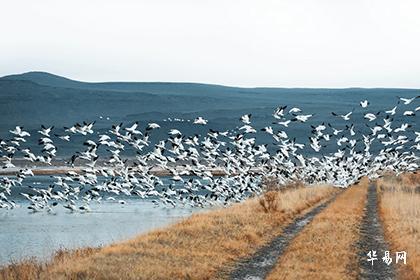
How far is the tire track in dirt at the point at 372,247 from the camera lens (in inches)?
661

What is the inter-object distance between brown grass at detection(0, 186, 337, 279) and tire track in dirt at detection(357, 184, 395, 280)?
2.74m

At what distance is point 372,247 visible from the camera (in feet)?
69.3

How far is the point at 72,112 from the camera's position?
190 meters

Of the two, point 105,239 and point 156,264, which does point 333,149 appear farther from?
point 156,264

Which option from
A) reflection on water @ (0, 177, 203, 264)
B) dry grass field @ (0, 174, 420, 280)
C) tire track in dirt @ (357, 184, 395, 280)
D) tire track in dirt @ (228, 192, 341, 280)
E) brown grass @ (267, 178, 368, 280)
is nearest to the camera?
dry grass field @ (0, 174, 420, 280)

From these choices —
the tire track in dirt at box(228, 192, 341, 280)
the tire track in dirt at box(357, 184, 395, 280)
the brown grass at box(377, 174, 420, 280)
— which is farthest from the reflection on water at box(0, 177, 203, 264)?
the brown grass at box(377, 174, 420, 280)

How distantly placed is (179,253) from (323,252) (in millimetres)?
3645

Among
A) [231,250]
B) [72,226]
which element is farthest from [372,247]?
[72,226]

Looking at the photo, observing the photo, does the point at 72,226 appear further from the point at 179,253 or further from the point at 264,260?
the point at 264,260

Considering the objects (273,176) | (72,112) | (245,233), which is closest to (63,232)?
(245,233)

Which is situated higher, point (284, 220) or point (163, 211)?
point (284, 220)

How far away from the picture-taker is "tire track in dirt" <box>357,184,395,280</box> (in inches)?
661

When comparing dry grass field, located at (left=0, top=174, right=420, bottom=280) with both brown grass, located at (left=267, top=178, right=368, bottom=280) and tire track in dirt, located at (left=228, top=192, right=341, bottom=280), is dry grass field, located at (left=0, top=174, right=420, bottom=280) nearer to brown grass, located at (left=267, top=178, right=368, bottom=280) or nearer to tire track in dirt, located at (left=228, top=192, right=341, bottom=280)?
brown grass, located at (left=267, top=178, right=368, bottom=280)

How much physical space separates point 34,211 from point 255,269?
28.0m
